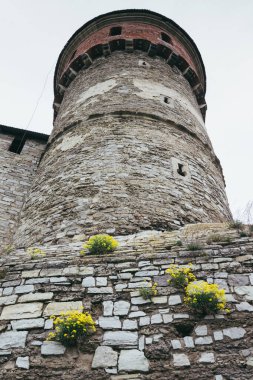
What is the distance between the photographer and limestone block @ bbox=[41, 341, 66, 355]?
11.0 feet

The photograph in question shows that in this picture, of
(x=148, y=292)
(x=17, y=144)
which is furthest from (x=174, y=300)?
(x=17, y=144)

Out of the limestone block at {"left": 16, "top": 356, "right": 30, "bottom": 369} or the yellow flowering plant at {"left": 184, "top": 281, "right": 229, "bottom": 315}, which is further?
the yellow flowering plant at {"left": 184, "top": 281, "right": 229, "bottom": 315}

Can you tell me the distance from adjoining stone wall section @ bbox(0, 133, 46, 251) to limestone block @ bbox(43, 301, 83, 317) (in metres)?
3.98

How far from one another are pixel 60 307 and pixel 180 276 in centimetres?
129

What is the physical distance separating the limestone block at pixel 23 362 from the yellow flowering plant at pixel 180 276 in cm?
159

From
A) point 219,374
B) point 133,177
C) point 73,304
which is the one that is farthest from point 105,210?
point 219,374

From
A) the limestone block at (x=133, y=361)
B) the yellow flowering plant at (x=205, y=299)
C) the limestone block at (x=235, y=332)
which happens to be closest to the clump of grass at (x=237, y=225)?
the yellow flowering plant at (x=205, y=299)

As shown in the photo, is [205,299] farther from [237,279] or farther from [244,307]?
[237,279]

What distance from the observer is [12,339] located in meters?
3.53

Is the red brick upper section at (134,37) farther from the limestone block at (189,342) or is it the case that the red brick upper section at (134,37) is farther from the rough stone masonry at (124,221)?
the limestone block at (189,342)

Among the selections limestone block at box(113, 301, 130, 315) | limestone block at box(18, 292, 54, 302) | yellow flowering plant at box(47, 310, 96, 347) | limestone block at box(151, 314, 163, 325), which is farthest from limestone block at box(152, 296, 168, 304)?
limestone block at box(18, 292, 54, 302)

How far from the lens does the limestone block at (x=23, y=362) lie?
3.26 meters

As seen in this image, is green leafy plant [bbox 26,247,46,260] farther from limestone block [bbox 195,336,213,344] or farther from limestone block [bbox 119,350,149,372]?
limestone block [bbox 195,336,213,344]

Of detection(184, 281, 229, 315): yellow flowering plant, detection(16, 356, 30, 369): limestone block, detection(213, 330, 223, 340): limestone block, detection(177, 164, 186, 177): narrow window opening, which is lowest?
detection(16, 356, 30, 369): limestone block
